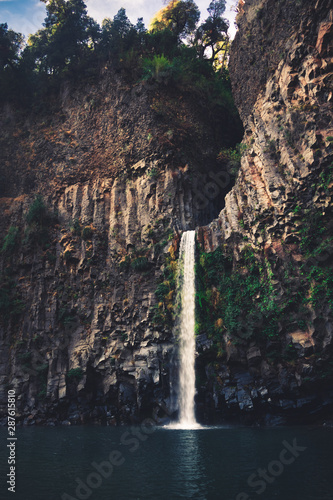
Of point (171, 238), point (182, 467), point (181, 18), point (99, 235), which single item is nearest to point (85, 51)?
point (181, 18)

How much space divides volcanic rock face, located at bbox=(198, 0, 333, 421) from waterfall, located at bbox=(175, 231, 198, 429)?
1084 mm

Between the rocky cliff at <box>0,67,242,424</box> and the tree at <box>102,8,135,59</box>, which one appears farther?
the tree at <box>102,8,135,59</box>

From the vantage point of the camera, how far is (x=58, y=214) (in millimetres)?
29734

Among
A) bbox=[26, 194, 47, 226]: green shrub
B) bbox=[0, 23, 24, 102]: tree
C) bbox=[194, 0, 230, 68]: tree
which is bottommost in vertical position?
bbox=[26, 194, 47, 226]: green shrub

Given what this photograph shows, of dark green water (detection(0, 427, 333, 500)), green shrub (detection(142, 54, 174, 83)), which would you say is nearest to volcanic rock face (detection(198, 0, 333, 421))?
dark green water (detection(0, 427, 333, 500))

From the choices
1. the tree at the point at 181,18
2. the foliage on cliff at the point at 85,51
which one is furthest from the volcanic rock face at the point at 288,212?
the tree at the point at 181,18

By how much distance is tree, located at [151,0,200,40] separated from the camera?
37.2m

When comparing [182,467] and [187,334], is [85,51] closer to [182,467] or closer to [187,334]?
[187,334]

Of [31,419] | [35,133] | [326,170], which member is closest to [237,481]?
[326,170]

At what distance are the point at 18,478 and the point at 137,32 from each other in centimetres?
3449

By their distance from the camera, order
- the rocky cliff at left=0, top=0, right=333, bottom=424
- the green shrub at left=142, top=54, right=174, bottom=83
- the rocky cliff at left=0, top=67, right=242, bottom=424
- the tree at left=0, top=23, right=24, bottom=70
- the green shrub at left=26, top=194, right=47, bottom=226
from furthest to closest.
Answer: the tree at left=0, top=23, right=24, bottom=70
the green shrub at left=142, top=54, right=174, bottom=83
the green shrub at left=26, top=194, right=47, bottom=226
the rocky cliff at left=0, top=67, right=242, bottom=424
the rocky cliff at left=0, top=0, right=333, bottom=424

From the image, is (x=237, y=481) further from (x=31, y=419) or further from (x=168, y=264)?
(x=31, y=419)

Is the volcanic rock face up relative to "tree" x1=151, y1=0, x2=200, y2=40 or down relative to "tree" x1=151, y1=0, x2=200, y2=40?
down

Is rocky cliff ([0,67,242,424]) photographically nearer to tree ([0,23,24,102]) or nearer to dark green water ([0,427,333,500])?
tree ([0,23,24,102])
